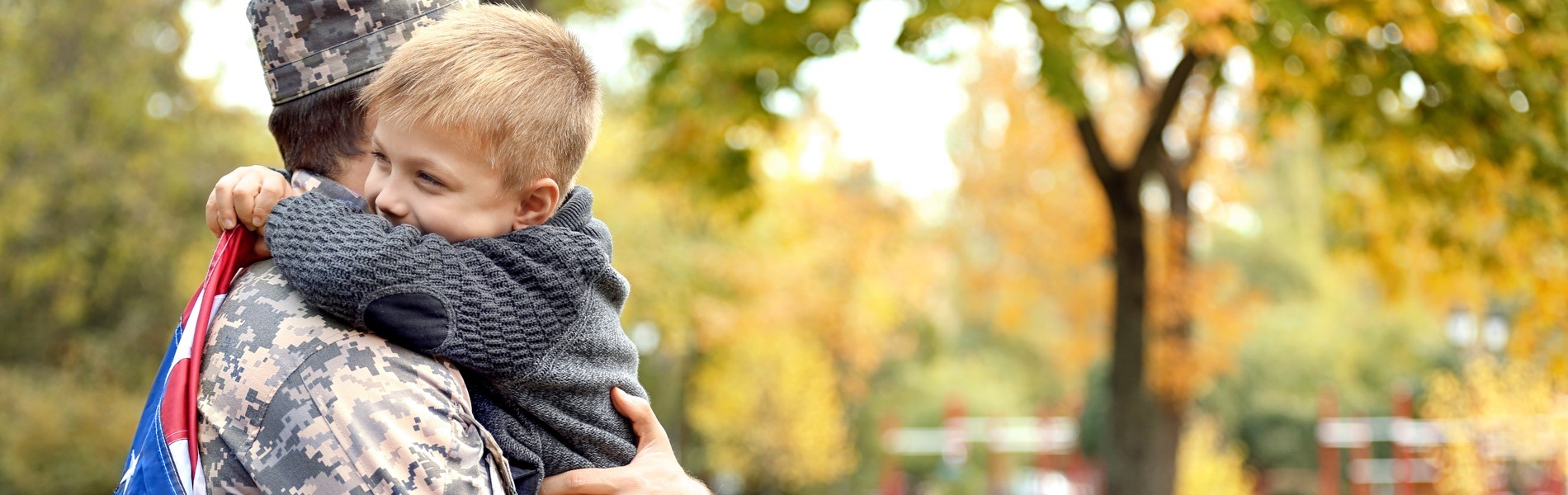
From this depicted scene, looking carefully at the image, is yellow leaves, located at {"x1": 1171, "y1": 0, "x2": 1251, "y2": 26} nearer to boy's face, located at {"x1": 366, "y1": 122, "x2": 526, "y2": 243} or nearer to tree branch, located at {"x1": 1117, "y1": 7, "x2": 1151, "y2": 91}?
tree branch, located at {"x1": 1117, "y1": 7, "x2": 1151, "y2": 91}

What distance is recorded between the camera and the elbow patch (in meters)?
1.35

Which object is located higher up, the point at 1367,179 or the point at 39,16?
the point at 39,16

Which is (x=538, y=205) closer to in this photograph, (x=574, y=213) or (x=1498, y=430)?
(x=574, y=213)

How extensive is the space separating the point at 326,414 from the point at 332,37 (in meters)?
0.52

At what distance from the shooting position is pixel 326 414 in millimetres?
1309

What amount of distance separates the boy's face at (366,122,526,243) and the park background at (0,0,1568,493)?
4247 millimetres

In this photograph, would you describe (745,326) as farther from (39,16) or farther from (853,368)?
(39,16)

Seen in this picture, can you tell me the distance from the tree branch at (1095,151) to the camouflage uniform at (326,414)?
7.43 metres

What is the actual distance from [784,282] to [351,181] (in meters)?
16.0

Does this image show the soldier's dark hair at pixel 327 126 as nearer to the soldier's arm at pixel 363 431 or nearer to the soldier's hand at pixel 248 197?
the soldier's hand at pixel 248 197

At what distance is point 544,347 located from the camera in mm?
1444

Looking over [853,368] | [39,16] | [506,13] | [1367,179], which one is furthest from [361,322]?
[853,368]

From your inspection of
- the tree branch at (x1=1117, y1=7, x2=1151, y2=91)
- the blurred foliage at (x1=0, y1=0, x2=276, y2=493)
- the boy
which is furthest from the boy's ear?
the blurred foliage at (x1=0, y1=0, x2=276, y2=493)

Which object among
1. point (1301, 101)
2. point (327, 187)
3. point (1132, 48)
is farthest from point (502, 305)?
point (1132, 48)
